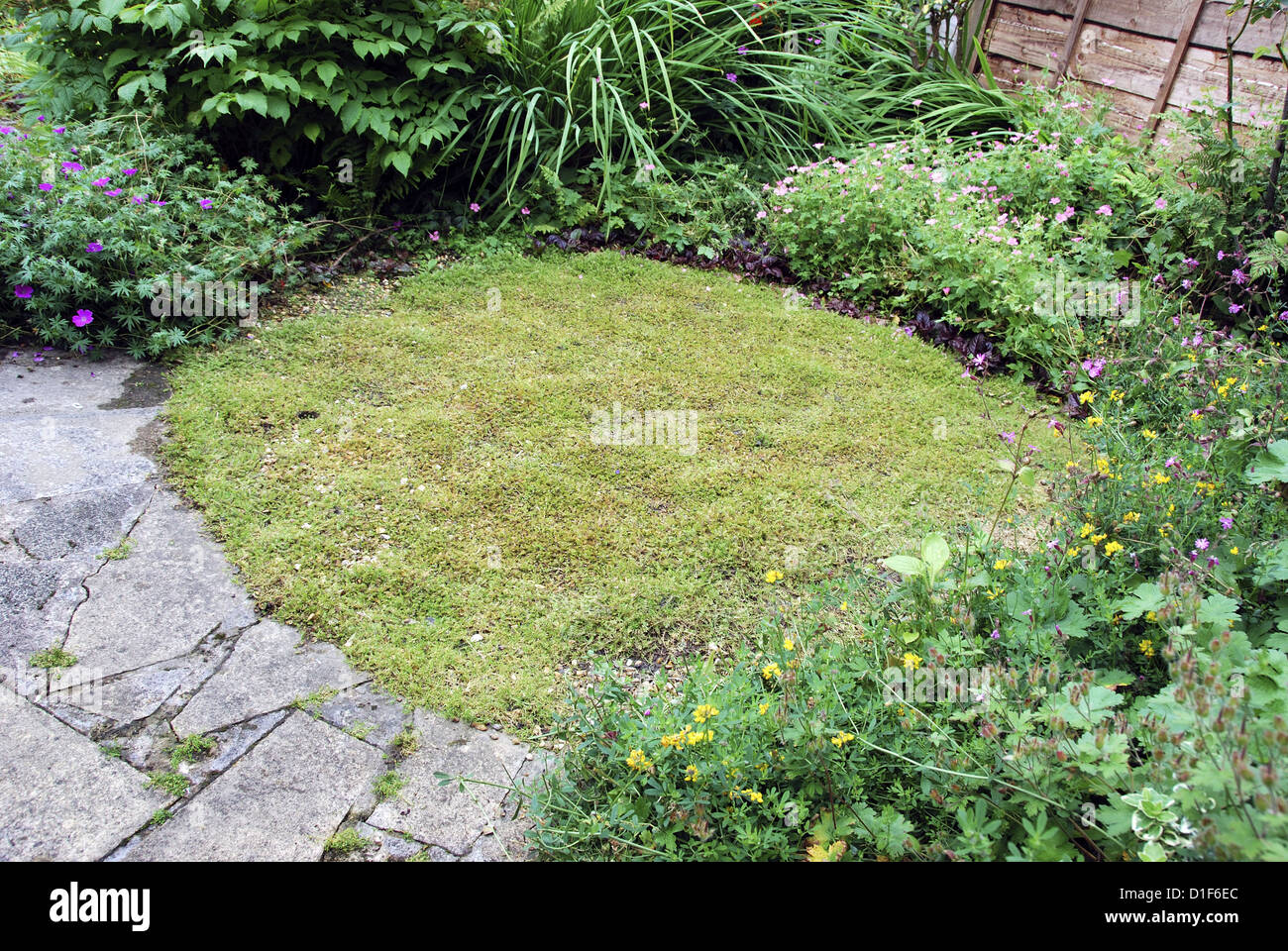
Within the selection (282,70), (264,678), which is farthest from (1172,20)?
(264,678)

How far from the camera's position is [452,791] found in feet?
6.54

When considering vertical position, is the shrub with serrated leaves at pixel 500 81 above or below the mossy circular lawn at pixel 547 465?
above

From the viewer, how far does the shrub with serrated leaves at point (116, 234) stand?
351 cm

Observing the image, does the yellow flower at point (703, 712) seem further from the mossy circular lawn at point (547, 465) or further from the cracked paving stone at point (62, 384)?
the cracked paving stone at point (62, 384)

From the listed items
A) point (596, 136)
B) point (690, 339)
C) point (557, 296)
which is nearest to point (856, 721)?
point (690, 339)

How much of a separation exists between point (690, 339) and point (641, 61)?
2098 mm

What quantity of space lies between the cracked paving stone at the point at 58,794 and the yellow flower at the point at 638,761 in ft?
3.66

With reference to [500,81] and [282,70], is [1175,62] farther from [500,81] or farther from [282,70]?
[282,70]

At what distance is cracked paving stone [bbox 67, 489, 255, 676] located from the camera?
2.29 metres

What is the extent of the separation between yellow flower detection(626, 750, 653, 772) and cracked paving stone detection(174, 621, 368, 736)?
0.95 metres

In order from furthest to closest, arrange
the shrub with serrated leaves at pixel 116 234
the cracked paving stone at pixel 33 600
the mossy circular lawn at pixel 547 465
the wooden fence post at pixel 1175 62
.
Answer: the wooden fence post at pixel 1175 62 → the shrub with serrated leaves at pixel 116 234 → the mossy circular lawn at pixel 547 465 → the cracked paving stone at pixel 33 600

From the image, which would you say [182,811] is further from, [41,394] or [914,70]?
[914,70]

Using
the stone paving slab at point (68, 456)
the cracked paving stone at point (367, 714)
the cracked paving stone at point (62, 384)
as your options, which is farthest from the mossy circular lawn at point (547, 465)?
the cracked paving stone at point (62, 384)

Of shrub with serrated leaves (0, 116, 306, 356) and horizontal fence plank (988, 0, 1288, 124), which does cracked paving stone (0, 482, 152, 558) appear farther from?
horizontal fence plank (988, 0, 1288, 124)
